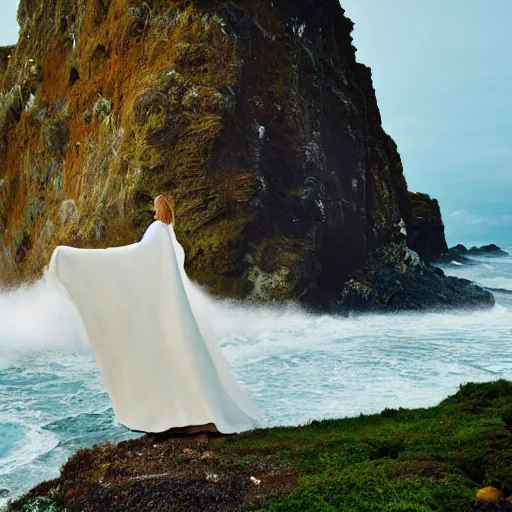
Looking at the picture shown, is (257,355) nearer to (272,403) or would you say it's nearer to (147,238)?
(272,403)

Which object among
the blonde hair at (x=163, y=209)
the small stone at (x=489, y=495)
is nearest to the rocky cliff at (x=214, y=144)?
the blonde hair at (x=163, y=209)

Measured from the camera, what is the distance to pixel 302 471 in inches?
222

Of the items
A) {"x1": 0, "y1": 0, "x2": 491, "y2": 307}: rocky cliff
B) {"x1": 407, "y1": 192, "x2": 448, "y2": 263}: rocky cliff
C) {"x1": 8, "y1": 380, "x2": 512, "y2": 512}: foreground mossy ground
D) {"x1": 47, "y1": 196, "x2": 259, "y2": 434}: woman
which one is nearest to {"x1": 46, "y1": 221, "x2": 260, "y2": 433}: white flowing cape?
{"x1": 47, "y1": 196, "x2": 259, "y2": 434}: woman

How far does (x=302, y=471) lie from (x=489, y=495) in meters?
1.71

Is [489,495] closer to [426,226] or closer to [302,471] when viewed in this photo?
[302,471]

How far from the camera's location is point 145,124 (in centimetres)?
1889

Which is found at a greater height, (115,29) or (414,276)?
(115,29)

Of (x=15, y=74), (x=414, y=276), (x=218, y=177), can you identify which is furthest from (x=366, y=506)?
(x=15, y=74)

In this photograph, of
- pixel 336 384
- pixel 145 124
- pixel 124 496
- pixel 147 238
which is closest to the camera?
pixel 124 496

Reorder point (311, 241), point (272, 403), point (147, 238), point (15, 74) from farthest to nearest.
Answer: point (15, 74)
point (311, 241)
point (272, 403)
point (147, 238)

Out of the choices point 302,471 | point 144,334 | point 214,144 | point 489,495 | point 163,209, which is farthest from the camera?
point 214,144

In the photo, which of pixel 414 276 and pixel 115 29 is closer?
pixel 115 29

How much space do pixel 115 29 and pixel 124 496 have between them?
19.8 metres

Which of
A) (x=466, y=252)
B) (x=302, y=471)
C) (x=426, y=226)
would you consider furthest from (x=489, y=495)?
(x=466, y=252)
